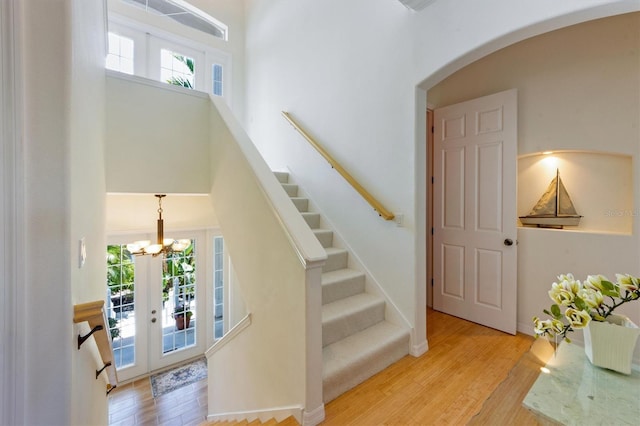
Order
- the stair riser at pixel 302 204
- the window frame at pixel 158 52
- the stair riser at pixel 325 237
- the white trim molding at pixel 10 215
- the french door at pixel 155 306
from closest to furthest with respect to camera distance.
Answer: the white trim molding at pixel 10 215 < the stair riser at pixel 325 237 < the stair riser at pixel 302 204 < the french door at pixel 155 306 < the window frame at pixel 158 52

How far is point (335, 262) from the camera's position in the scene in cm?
292

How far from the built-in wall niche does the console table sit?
1903mm

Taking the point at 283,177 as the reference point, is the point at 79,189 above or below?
below

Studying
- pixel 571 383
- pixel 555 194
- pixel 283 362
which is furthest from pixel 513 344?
pixel 283 362

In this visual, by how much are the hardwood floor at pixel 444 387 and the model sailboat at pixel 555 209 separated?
113 cm

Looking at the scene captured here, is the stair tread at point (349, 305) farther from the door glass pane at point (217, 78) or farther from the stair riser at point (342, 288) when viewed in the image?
the door glass pane at point (217, 78)

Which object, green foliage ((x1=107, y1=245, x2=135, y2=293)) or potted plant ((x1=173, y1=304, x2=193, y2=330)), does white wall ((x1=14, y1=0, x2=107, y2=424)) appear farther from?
potted plant ((x1=173, y1=304, x2=193, y2=330))

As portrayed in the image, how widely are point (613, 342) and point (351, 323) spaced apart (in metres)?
1.63

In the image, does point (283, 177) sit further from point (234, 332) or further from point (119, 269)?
point (119, 269)

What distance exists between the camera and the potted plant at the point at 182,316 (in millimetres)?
4402

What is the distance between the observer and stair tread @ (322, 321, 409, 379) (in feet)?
6.52

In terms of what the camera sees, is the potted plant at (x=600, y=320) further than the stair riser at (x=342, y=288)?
No

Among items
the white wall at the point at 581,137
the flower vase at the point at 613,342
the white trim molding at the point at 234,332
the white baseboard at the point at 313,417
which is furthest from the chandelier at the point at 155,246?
the white wall at the point at 581,137

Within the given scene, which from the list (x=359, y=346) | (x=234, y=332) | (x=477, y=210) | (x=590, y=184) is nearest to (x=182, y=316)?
(x=234, y=332)
